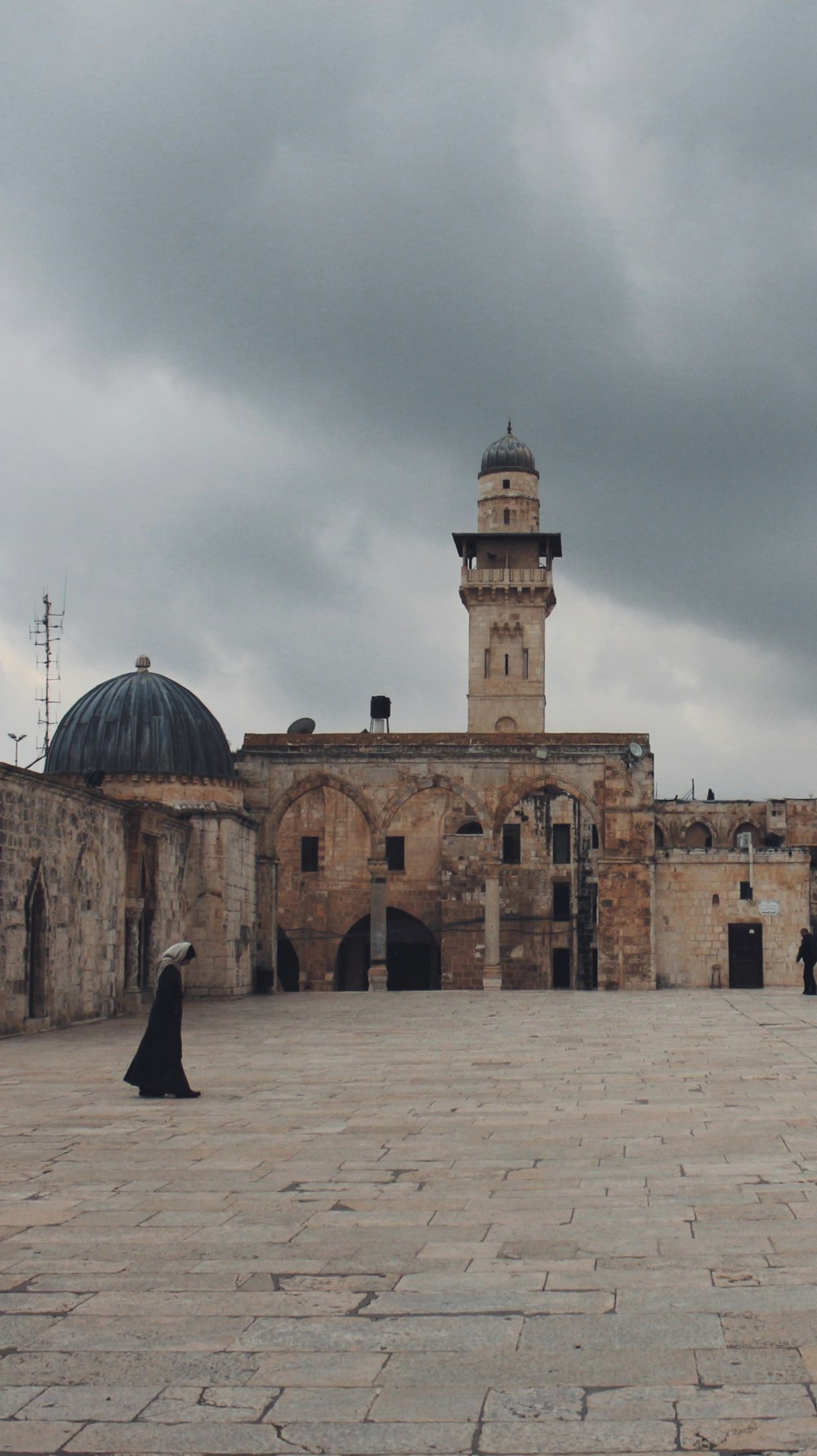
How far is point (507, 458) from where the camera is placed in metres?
53.2

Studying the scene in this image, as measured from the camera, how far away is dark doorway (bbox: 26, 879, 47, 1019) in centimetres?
1805

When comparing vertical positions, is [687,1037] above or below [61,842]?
below

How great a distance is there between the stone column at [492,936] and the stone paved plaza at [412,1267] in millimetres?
17938

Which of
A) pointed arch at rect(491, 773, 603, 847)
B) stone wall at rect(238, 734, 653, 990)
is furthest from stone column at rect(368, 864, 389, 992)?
pointed arch at rect(491, 773, 603, 847)

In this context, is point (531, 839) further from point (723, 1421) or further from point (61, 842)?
point (723, 1421)

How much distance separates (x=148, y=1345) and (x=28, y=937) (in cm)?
1371

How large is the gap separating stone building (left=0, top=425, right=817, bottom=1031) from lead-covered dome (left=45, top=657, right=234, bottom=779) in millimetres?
44

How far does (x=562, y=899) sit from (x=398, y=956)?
4880 millimetres

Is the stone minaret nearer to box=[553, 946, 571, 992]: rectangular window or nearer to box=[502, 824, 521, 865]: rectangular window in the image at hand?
box=[502, 824, 521, 865]: rectangular window

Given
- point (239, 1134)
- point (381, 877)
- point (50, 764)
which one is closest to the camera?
point (239, 1134)

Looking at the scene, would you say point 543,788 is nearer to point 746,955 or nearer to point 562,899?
point 746,955

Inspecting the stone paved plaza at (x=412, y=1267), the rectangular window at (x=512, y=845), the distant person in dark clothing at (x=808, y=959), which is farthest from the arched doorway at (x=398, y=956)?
the stone paved plaza at (x=412, y=1267)

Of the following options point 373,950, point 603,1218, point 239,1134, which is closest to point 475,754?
point 373,950

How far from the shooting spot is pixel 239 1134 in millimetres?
9281
